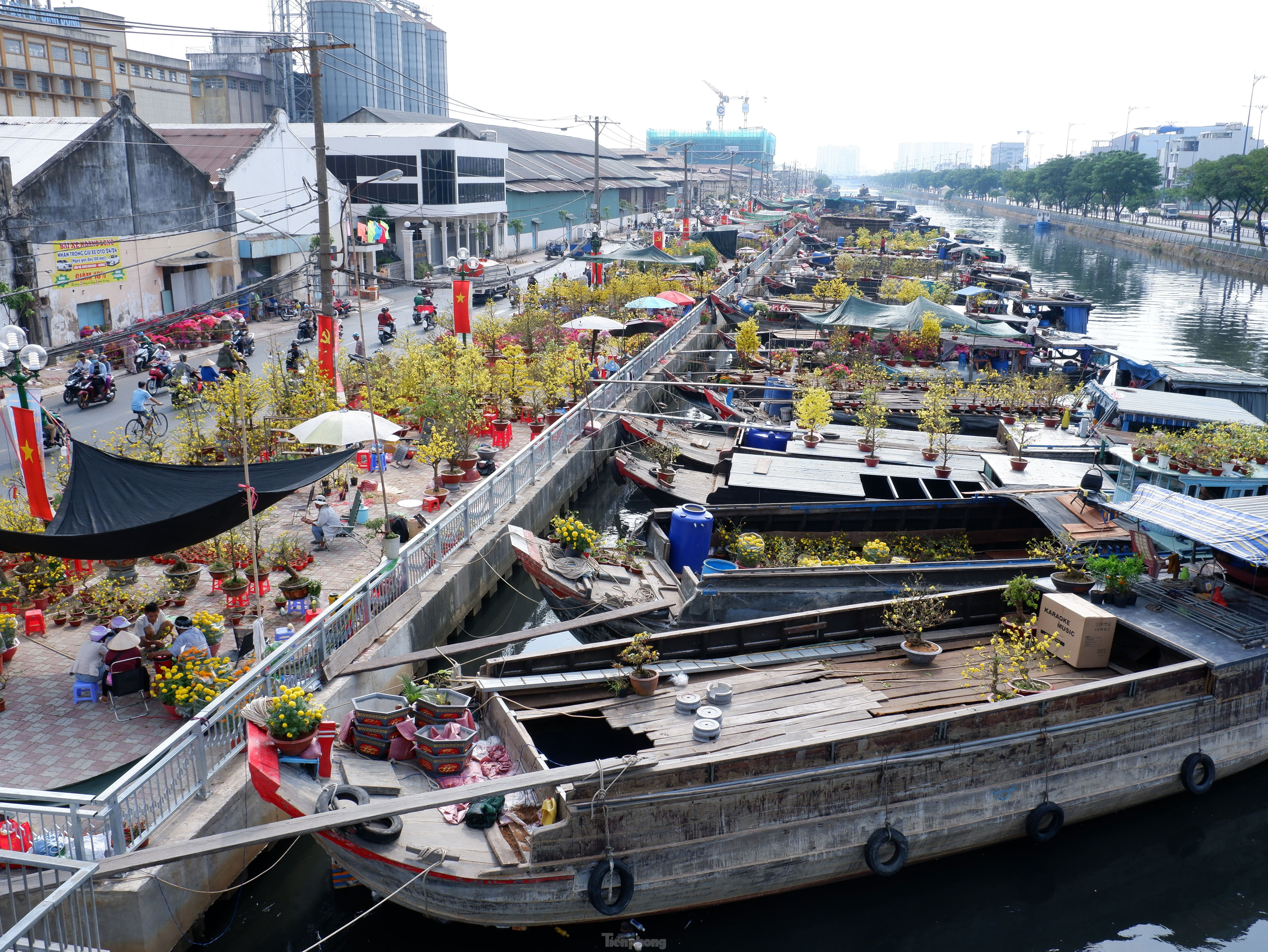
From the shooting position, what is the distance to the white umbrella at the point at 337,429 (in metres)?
15.6

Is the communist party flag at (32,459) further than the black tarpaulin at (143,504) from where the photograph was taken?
Yes

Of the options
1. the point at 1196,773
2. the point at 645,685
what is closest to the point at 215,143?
the point at 645,685

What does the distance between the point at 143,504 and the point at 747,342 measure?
22990mm

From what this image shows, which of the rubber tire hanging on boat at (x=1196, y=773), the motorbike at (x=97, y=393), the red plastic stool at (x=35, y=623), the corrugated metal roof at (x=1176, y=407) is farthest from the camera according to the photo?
the motorbike at (x=97, y=393)

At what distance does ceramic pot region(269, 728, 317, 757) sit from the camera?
932cm

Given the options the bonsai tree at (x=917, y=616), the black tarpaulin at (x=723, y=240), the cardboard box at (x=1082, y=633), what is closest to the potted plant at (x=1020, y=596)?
the cardboard box at (x=1082, y=633)

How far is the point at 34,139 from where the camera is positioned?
115ft

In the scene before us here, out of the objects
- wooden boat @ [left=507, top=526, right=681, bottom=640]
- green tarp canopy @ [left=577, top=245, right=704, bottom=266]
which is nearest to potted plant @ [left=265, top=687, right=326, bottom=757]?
wooden boat @ [left=507, top=526, right=681, bottom=640]

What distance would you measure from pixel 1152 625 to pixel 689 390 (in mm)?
18089

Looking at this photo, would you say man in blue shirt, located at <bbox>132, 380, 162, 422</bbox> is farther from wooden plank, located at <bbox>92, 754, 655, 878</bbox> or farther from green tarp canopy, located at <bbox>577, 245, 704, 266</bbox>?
green tarp canopy, located at <bbox>577, 245, 704, 266</bbox>

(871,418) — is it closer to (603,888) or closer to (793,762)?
(793,762)

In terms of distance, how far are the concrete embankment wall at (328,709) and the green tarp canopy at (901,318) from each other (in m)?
A: 12.3

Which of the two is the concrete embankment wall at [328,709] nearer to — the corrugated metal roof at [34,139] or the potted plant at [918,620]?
the potted plant at [918,620]

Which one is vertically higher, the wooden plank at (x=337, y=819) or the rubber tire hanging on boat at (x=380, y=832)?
the wooden plank at (x=337, y=819)
